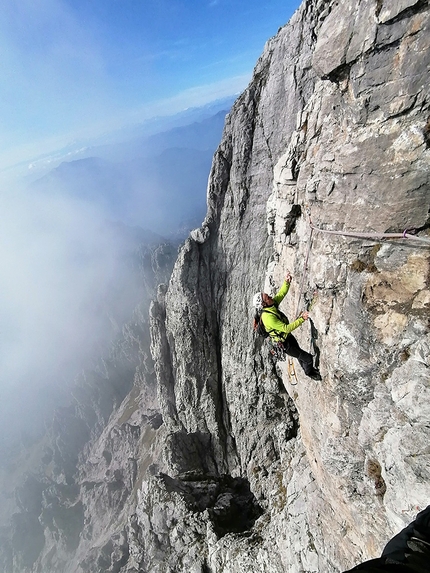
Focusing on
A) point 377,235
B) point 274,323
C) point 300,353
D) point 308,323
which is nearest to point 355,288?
point 377,235

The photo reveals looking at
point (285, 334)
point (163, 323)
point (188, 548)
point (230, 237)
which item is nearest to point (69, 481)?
point (163, 323)

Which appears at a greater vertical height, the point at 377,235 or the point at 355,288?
the point at 377,235

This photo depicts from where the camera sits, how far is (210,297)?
37.1 meters

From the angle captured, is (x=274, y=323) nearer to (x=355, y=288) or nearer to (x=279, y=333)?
(x=279, y=333)

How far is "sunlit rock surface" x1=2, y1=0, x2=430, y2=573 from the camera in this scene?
879 centimetres

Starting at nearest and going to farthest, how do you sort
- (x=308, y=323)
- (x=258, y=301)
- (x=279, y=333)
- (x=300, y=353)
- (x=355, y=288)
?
(x=355, y=288), (x=279, y=333), (x=300, y=353), (x=258, y=301), (x=308, y=323)

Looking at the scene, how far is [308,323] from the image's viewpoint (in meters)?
13.1

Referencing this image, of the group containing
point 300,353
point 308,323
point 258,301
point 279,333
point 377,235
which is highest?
point 377,235

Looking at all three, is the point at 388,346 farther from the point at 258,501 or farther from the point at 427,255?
the point at 258,501

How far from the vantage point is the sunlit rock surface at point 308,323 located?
28.8 feet

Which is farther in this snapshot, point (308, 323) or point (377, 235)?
point (308, 323)

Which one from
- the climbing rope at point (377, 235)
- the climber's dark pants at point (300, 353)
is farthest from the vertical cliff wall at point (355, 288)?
the climber's dark pants at point (300, 353)

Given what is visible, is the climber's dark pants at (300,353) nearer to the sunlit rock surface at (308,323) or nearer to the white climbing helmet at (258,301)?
the sunlit rock surface at (308,323)

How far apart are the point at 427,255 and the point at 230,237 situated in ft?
90.2
